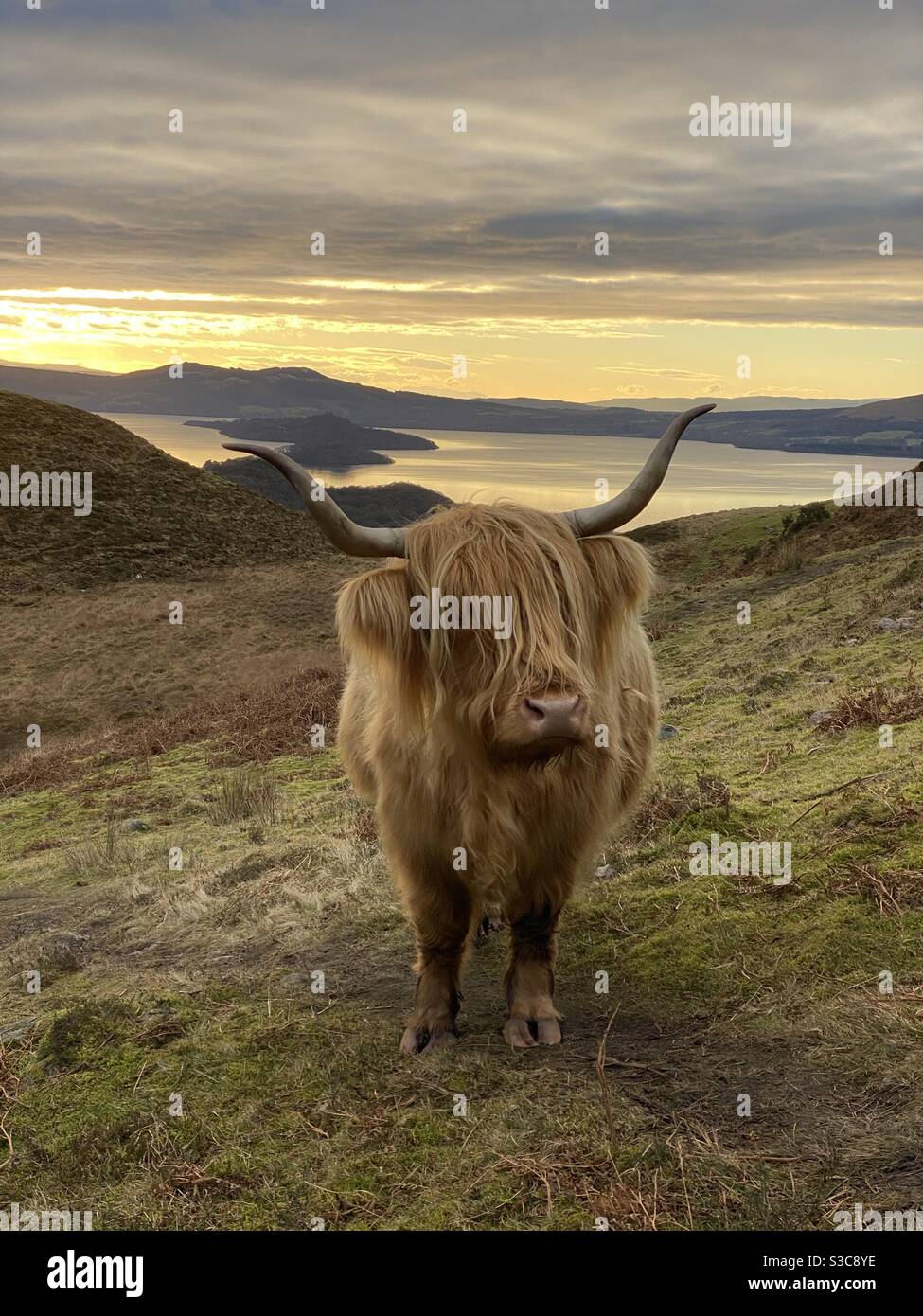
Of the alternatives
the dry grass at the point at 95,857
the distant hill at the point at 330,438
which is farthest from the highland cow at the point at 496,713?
the distant hill at the point at 330,438

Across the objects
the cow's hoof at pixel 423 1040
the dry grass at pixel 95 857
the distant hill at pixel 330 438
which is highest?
the distant hill at pixel 330 438

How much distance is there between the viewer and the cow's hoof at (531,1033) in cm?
399

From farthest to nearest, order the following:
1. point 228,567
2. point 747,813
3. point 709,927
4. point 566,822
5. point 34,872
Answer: point 228,567
point 34,872
point 747,813
point 709,927
point 566,822

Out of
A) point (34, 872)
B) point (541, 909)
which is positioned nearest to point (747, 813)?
point (541, 909)

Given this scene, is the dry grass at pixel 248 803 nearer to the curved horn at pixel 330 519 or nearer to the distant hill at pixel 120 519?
the curved horn at pixel 330 519

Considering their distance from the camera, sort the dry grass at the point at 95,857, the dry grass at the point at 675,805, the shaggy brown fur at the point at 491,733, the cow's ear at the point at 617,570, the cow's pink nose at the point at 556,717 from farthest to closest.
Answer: the dry grass at the point at 95,857, the dry grass at the point at 675,805, the cow's ear at the point at 617,570, the shaggy brown fur at the point at 491,733, the cow's pink nose at the point at 556,717

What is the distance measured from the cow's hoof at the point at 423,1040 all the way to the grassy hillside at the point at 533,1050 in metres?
0.08

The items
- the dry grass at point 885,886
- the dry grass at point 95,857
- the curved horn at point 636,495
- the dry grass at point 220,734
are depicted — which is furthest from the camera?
the dry grass at point 220,734

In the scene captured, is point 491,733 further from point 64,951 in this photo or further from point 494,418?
point 494,418

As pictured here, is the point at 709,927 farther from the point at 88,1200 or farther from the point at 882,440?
the point at 882,440

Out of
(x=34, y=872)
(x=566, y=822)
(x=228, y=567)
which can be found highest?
(x=228, y=567)

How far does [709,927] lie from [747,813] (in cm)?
121

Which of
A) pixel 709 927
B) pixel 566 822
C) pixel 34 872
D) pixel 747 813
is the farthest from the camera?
pixel 34 872

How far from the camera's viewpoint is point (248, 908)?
595 cm
